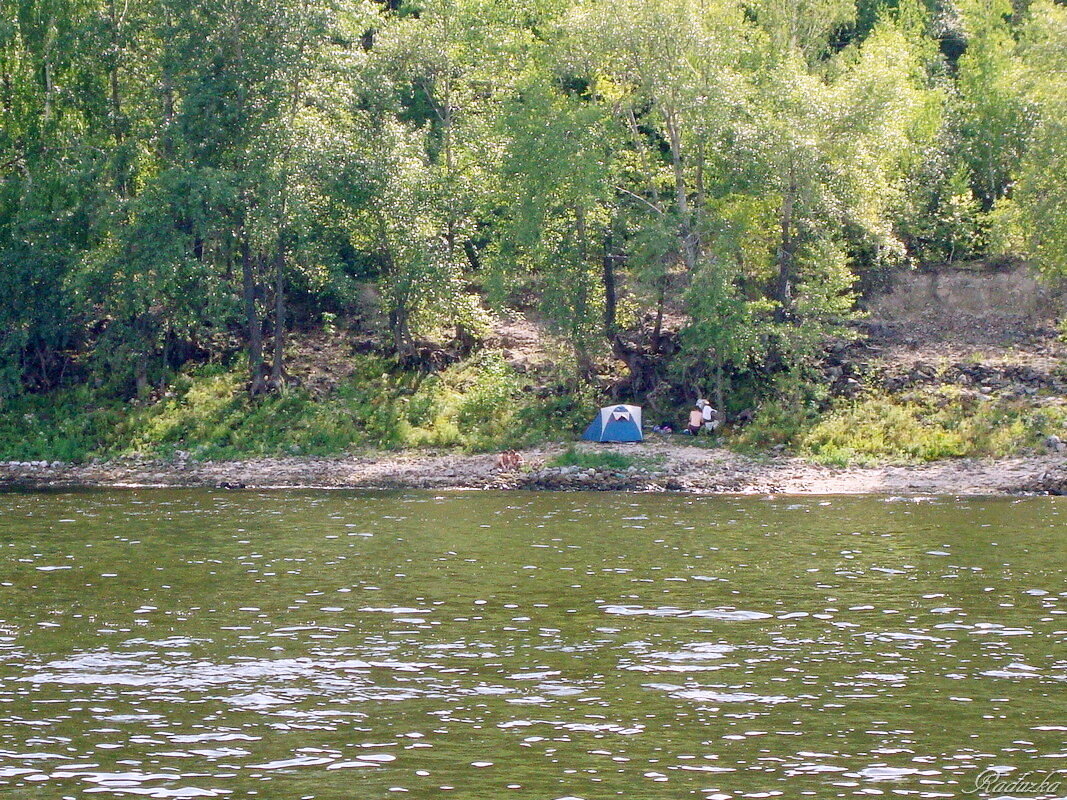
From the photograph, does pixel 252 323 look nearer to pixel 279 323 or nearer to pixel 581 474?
pixel 279 323

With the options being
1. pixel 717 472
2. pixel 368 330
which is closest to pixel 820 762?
pixel 717 472

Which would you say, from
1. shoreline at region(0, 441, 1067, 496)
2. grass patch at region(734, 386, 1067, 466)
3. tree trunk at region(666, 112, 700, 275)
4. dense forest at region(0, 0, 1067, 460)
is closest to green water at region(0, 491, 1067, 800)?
shoreline at region(0, 441, 1067, 496)

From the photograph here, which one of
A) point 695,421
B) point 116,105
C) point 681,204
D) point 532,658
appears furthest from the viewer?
point 116,105

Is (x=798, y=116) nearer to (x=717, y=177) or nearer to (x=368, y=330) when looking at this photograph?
(x=717, y=177)

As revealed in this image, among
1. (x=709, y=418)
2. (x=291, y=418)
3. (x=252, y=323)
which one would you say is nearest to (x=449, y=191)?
(x=252, y=323)

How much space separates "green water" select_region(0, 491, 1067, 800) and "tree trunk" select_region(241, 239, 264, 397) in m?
14.2

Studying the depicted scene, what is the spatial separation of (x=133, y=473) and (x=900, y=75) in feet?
84.0

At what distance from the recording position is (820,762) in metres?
11.4

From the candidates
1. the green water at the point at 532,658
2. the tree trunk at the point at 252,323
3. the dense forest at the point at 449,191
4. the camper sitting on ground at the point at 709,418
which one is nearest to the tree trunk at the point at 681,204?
the dense forest at the point at 449,191

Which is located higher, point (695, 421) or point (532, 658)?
point (695, 421)

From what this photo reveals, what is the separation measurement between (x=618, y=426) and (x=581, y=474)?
12.4 ft

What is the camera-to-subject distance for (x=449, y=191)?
41.6 m

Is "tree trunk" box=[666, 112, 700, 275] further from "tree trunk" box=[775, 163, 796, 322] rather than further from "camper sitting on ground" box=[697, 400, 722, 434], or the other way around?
"camper sitting on ground" box=[697, 400, 722, 434]

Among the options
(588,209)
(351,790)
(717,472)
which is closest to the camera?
(351,790)
